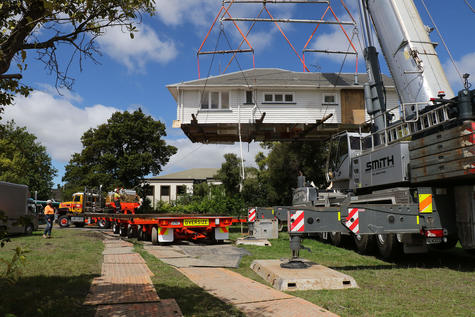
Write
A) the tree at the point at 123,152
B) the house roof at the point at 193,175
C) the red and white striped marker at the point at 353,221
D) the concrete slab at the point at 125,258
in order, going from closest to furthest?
1. the red and white striped marker at the point at 353,221
2. the concrete slab at the point at 125,258
3. the tree at the point at 123,152
4. the house roof at the point at 193,175

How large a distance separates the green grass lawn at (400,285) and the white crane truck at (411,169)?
23.1 inches

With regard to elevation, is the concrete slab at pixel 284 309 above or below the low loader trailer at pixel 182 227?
below

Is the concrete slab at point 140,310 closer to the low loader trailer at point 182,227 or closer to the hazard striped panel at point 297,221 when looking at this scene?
the hazard striped panel at point 297,221

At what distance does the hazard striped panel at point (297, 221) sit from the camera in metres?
7.34

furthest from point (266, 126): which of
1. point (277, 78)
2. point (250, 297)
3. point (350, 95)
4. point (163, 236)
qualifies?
point (250, 297)

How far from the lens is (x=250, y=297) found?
17.9 ft

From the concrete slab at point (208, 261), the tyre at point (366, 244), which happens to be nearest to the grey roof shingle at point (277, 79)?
the tyre at point (366, 244)

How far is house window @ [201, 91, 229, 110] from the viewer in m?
20.1

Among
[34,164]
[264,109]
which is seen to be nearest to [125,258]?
[264,109]

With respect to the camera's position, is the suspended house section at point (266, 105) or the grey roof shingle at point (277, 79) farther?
the grey roof shingle at point (277, 79)

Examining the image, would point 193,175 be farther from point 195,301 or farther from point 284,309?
point 284,309

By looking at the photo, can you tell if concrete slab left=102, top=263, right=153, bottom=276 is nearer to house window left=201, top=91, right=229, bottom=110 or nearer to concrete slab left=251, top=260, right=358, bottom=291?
concrete slab left=251, top=260, right=358, bottom=291

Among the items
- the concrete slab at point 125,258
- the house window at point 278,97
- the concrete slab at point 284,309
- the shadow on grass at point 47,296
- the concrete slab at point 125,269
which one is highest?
the house window at point 278,97

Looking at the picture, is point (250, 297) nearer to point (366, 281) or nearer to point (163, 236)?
point (366, 281)
